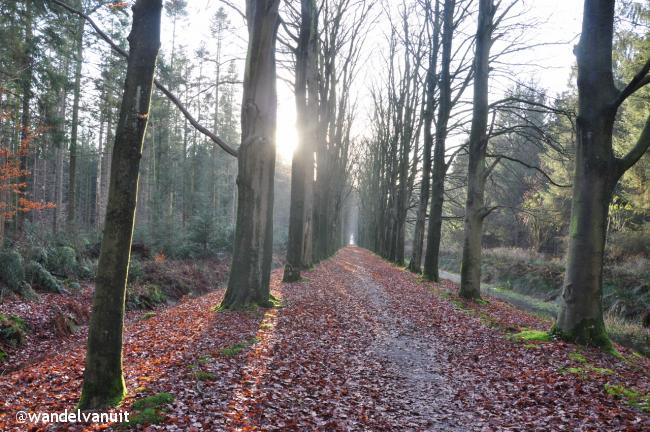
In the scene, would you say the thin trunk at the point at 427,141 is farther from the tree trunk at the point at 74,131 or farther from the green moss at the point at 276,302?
the tree trunk at the point at 74,131

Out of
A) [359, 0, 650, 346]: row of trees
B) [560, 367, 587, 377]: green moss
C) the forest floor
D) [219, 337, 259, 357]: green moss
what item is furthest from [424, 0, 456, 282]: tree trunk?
[219, 337, 259, 357]: green moss

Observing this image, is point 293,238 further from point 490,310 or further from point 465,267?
point 490,310

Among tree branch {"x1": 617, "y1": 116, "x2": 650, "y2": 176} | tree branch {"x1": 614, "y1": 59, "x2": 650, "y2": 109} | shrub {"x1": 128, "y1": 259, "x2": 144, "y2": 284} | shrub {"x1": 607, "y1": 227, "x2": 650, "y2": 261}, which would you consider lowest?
shrub {"x1": 128, "y1": 259, "x2": 144, "y2": 284}

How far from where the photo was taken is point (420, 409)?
5262mm

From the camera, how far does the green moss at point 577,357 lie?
6.64 m

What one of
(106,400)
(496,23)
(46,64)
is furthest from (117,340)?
(46,64)

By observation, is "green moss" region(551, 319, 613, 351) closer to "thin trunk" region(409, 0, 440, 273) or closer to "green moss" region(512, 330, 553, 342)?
"green moss" region(512, 330, 553, 342)

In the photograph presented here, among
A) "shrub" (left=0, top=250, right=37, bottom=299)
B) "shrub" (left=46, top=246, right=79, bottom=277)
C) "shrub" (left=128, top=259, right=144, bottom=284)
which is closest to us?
"shrub" (left=0, top=250, right=37, bottom=299)

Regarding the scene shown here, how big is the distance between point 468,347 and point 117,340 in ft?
19.4

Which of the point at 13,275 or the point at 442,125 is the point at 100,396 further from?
the point at 442,125

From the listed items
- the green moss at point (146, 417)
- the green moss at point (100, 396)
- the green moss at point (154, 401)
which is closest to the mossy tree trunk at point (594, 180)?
the green moss at point (154, 401)

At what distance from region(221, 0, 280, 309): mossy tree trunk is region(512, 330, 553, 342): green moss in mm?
5583

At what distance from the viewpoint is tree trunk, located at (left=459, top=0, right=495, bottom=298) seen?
13.0 metres

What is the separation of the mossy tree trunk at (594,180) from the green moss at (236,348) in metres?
5.33
